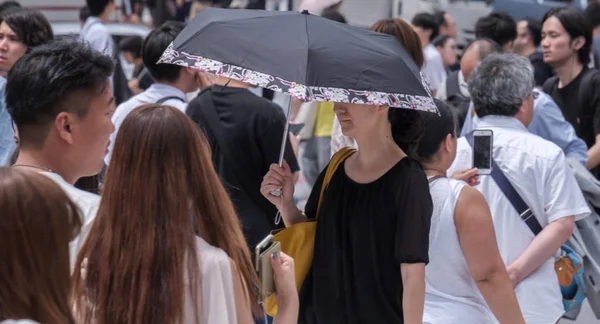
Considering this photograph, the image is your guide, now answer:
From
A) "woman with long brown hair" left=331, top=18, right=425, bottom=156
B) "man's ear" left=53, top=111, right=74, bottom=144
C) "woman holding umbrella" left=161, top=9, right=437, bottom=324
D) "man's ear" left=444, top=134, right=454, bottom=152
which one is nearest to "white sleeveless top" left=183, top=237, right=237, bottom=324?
"man's ear" left=53, top=111, right=74, bottom=144

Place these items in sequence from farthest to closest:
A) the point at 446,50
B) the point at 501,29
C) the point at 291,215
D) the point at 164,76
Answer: the point at 446,50, the point at 501,29, the point at 164,76, the point at 291,215

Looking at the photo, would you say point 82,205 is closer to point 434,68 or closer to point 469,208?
point 469,208

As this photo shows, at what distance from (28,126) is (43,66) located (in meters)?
0.20

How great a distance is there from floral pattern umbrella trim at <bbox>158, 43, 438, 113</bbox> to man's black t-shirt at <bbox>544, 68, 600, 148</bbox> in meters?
3.35

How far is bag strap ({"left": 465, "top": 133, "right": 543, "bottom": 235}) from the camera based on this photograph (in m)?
4.27

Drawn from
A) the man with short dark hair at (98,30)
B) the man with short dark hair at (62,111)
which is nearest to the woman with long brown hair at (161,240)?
the man with short dark hair at (62,111)

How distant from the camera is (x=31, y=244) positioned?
202 centimetres

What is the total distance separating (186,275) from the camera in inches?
96.7

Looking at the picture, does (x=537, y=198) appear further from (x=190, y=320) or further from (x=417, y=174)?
(x=190, y=320)

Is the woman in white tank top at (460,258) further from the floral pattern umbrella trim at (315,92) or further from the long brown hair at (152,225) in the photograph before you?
the long brown hair at (152,225)

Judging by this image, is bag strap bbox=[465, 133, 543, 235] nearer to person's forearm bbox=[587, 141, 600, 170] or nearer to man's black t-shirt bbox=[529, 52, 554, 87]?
person's forearm bbox=[587, 141, 600, 170]

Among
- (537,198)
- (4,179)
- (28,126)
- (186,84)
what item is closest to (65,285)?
(4,179)

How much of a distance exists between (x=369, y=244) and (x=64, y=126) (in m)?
1.06

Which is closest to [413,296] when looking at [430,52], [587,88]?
[587,88]
